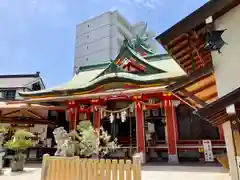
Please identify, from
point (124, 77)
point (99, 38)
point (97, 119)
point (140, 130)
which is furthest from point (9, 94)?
point (99, 38)

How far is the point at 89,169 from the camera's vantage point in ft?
16.0

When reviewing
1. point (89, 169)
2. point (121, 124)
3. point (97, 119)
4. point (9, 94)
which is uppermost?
point (9, 94)

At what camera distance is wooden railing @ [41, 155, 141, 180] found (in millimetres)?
4508

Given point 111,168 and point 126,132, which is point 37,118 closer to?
point 126,132

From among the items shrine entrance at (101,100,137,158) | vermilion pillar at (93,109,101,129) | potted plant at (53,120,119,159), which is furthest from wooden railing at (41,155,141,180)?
vermilion pillar at (93,109,101,129)

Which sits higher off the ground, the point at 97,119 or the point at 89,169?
the point at 97,119

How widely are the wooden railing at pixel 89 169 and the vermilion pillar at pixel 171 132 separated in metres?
6.60

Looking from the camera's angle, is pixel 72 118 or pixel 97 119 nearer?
pixel 97 119

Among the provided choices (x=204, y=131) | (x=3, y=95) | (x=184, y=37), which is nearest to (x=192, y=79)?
(x=184, y=37)

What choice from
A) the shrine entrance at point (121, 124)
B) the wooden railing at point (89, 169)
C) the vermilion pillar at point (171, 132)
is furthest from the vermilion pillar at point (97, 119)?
the wooden railing at point (89, 169)

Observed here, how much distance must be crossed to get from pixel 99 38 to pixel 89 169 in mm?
46955

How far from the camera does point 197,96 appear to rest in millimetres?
5793

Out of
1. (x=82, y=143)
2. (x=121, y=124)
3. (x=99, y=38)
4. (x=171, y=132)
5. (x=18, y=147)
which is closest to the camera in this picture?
(x=82, y=143)

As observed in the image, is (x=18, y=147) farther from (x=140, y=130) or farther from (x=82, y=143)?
(x=140, y=130)
